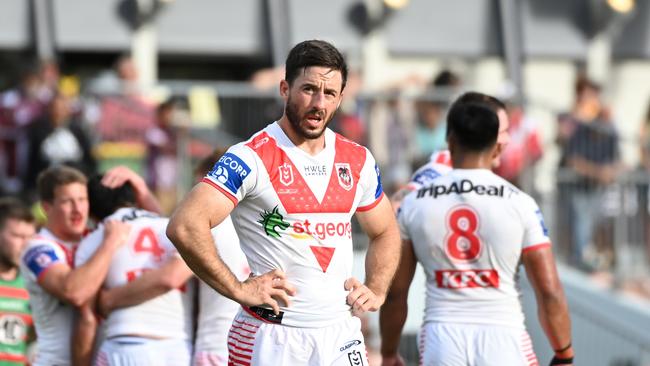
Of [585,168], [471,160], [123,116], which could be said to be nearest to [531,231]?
[471,160]

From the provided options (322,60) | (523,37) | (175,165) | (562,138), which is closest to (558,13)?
(523,37)

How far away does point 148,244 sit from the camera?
7676 mm

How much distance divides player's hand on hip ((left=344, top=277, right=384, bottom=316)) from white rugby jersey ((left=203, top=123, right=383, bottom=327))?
0.11ft

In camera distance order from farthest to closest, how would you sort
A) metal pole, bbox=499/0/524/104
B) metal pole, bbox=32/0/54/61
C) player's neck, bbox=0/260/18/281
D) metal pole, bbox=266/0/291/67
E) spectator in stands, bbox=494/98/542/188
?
metal pole, bbox=499/0/524/104, metal pole, bbox=266/0/291/67, metal pole, bbox=32/0/54/61, spectator in stands, bbox=494/98/542/188, player's neck, bbox=0/260/18/281

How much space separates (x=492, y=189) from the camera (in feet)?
23.9

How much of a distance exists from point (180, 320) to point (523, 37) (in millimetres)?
10697

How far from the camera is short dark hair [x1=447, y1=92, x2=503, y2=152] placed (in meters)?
7.38

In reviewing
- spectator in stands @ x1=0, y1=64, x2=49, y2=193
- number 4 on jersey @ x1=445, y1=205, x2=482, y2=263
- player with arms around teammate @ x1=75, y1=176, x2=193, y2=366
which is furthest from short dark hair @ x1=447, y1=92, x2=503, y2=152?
spectator in stands @ x1=0, y1=64, x2=49, y2=193

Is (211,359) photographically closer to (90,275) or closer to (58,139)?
(90,275)

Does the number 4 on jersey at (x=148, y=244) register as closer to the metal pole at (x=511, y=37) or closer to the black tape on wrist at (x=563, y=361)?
the black tape on wrist at (x=563, y=361)

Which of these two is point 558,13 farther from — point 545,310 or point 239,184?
point 239,184

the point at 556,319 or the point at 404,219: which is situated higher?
the point at 404,219

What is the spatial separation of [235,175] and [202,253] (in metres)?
0.40

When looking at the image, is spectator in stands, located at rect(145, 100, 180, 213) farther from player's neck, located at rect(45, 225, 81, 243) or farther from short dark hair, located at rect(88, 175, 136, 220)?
short dark hair, located at rect(88, 175, 136, 220)
